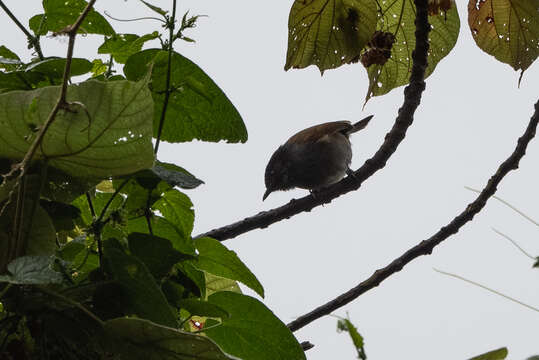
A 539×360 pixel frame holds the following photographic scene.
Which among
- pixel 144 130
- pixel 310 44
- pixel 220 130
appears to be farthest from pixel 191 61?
pixel 310 44

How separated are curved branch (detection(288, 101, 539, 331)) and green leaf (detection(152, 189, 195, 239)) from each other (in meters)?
0.52

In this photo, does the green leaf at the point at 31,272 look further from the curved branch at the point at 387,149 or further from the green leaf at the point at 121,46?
the curved branch at the point at 387,149

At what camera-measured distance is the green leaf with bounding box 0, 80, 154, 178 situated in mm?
877

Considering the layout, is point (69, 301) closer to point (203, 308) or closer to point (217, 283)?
point (203, 308)

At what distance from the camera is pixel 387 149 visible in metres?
2.12

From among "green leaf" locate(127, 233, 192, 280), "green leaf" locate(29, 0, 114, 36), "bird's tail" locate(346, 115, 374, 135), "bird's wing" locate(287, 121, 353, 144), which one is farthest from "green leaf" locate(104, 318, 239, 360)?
"bird's tail" locate(346, 115, 374, 135)

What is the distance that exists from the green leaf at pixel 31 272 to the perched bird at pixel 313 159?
4975mm

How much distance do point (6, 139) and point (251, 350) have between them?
0.52 m

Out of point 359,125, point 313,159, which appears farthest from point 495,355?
point 359,125

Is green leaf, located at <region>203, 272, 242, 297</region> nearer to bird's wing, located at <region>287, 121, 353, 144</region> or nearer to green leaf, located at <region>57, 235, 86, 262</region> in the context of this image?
green leaf, located at <region>57, 235, 86, 262</region>

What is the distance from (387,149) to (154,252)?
1.26 metres

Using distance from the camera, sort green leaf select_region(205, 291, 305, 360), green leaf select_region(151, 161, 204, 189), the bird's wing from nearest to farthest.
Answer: green leaf select_region(151, 161, 204, 189) < green leaf select_region(205, 291, 305, 360) < the bird's wing

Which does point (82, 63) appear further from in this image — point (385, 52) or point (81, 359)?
point (385, 52)

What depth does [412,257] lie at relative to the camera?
1.77m
